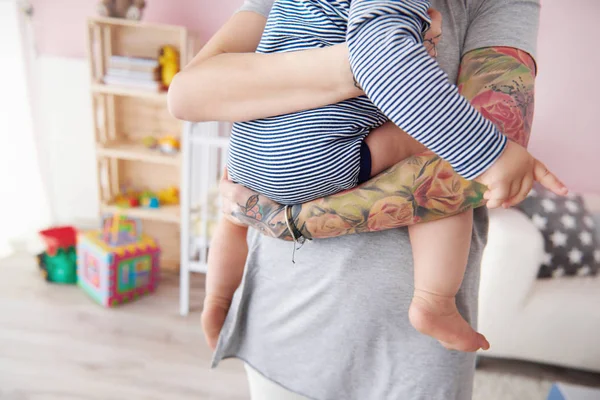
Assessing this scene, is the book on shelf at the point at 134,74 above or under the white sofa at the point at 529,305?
above

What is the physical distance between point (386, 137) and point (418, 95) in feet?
0.52

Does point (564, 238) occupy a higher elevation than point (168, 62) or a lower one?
lower

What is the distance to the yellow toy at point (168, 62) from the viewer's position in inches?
106

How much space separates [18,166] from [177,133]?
3.40 feet

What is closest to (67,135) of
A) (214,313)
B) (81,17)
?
(81,17)

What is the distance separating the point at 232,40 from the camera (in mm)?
764

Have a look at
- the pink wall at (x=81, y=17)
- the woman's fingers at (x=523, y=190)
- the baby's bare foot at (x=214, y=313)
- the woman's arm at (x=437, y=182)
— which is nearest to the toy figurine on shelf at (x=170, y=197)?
the pink wall at (x=81, y=17)

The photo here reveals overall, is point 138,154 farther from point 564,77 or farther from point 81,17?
point 564,77

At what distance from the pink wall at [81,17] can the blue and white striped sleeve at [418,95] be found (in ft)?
8.76

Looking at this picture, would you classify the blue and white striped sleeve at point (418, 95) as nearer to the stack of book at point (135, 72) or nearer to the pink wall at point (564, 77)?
the stack of book at point (135, 72)

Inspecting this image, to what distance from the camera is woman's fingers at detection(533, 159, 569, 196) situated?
1.77ft

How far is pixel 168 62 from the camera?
8.84ft

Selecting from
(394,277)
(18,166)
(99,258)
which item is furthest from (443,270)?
(18,166)

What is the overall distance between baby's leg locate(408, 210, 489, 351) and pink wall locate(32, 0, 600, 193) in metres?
2.46
